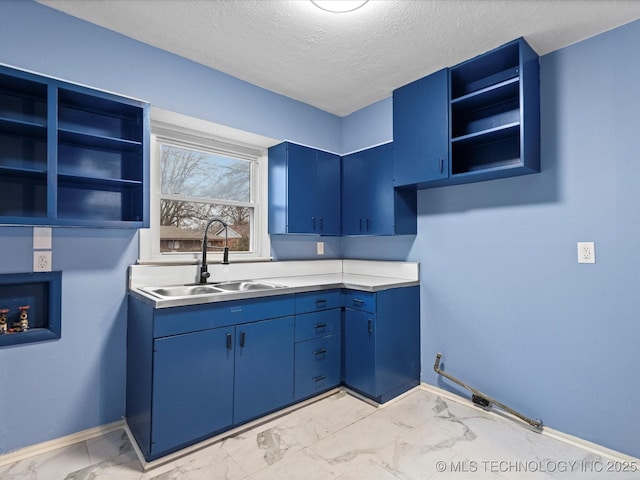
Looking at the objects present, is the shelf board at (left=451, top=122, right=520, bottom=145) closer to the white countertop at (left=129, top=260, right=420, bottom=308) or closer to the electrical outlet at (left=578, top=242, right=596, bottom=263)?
the electrical outlet at (left=578, top=242, right=596, bottom=263)

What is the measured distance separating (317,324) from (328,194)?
1239 millimetres

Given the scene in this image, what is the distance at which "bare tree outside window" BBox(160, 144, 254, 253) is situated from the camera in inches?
102

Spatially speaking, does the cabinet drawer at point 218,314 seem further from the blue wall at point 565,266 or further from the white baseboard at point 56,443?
the blue wall at point 565,266

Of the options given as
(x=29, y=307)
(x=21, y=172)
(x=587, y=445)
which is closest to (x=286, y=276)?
(x=29, y=307)

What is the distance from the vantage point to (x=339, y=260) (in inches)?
138

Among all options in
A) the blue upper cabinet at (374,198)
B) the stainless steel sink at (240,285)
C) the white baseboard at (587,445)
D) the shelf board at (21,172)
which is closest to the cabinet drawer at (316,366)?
the stainless steel sink at (240,285)

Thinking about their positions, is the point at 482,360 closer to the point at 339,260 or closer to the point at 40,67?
the point at 339,260

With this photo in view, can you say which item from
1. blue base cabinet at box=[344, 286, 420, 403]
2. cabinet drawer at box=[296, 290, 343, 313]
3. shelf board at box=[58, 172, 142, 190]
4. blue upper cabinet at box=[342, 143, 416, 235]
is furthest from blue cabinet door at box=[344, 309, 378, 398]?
shelf board at box=[58, 172, 142, 190]

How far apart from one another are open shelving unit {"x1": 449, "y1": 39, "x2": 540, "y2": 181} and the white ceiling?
0.35 ft

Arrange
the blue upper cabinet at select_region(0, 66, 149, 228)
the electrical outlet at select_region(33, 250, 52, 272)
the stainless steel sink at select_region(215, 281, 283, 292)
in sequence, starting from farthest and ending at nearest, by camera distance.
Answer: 1. the stainless steel sink at select_region(215, 281, 283, 292)
2. the electrical outlet at select_region(33, 250, 52, 272)
3. the blue upper cabinet at select_region(0, 66, 149, 228)

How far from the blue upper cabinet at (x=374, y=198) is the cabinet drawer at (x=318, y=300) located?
68 centimetres

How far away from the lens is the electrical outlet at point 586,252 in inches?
78.4

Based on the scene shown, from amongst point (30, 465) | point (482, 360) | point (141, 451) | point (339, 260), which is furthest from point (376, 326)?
point (30, 465)

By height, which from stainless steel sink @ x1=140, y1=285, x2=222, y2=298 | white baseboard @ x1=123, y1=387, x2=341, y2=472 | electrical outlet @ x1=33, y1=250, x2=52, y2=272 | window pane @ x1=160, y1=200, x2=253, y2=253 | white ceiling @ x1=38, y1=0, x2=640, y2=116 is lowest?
white baseboard @ x1=123, y1=387, x2=341, y2=472
